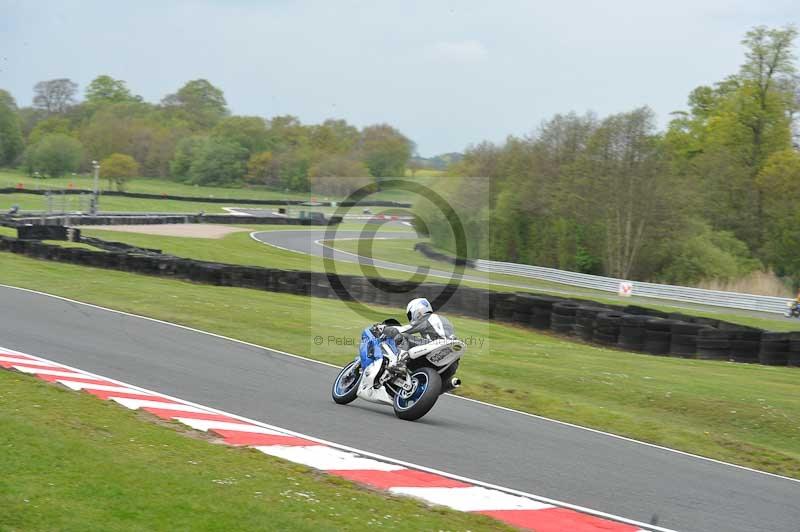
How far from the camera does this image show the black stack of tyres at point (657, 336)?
A: 60.4 ft

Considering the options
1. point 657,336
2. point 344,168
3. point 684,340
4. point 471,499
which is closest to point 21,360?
point 471,499

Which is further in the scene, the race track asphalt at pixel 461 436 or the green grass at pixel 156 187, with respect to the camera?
the green grass at pixel 156 187

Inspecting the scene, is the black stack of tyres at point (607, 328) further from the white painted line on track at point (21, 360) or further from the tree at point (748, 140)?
the tree at point (748, 140)

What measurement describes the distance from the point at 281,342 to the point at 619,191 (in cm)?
3267

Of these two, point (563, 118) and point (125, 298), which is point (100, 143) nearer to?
point (563, 118)

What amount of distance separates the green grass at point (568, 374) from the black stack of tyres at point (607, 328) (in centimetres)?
37

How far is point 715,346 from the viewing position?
18.1 m

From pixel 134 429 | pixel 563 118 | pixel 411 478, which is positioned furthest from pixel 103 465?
pixel 563 118

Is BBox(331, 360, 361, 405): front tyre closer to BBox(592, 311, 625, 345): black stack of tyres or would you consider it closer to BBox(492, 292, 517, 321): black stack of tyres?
BBox(592, 311, 625, 345): black stack of tyres

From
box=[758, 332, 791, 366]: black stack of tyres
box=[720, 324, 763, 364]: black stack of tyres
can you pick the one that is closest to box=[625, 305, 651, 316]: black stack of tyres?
box=[720, 324, 763, 364]: black stack of tyres

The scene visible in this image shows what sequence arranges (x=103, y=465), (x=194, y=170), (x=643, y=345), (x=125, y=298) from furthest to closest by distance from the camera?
1. (x=194, y=170)
2. (x=125, y=298)
3. (x=643, y=345)
4. (x=103, y=465)

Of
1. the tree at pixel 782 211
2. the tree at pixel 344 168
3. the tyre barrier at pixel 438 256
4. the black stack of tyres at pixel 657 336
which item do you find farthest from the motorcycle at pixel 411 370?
the tree at pixel 782 211

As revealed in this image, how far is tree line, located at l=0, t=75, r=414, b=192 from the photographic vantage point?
66938mm

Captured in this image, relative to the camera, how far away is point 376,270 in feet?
140
